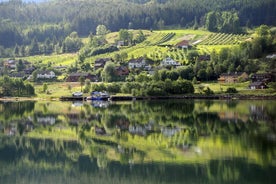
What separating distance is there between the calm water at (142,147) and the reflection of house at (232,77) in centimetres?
2829

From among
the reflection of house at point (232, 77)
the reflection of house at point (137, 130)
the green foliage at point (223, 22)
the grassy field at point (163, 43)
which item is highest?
the green foliage at point (223, 22)

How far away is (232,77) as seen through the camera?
287ft

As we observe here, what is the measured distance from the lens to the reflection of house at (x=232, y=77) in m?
87.2

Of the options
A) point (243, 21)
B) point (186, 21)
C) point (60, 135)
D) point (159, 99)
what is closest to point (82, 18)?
point (186, 21)

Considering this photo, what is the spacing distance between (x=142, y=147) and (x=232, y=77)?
54496 mm

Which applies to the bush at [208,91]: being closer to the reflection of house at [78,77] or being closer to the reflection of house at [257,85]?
the reflection of house at [257,85]

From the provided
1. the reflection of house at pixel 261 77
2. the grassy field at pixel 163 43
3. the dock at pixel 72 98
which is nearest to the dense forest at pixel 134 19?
the grassy field at pixel 163 43

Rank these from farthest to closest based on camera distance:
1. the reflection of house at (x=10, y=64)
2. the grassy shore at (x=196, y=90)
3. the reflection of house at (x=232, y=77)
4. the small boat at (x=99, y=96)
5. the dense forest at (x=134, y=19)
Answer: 1. the dense forest at (x=134, y=19)
2. the reflection of house at (x=10, y=64)
3. the reflection of house at (x=232, y=77)
4. the small boat at (x=99, y=96)
5. the grassy shore at (x=196, y=90)

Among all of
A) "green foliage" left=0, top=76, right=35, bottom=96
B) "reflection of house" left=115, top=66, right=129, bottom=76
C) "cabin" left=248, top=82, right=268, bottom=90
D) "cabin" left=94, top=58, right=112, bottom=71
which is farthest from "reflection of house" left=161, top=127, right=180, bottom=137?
"cabin" left=94, top=58, right=112, bottom=71

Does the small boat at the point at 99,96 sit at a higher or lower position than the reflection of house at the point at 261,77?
lower

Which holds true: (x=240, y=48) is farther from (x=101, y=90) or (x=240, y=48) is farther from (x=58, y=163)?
(x=58, y=163)

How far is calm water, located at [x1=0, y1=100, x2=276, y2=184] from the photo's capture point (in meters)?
28.3

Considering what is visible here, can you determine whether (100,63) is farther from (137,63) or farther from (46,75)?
(46,75)

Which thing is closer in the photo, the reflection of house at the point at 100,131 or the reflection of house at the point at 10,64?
the reflection of house at the point at 100,131
